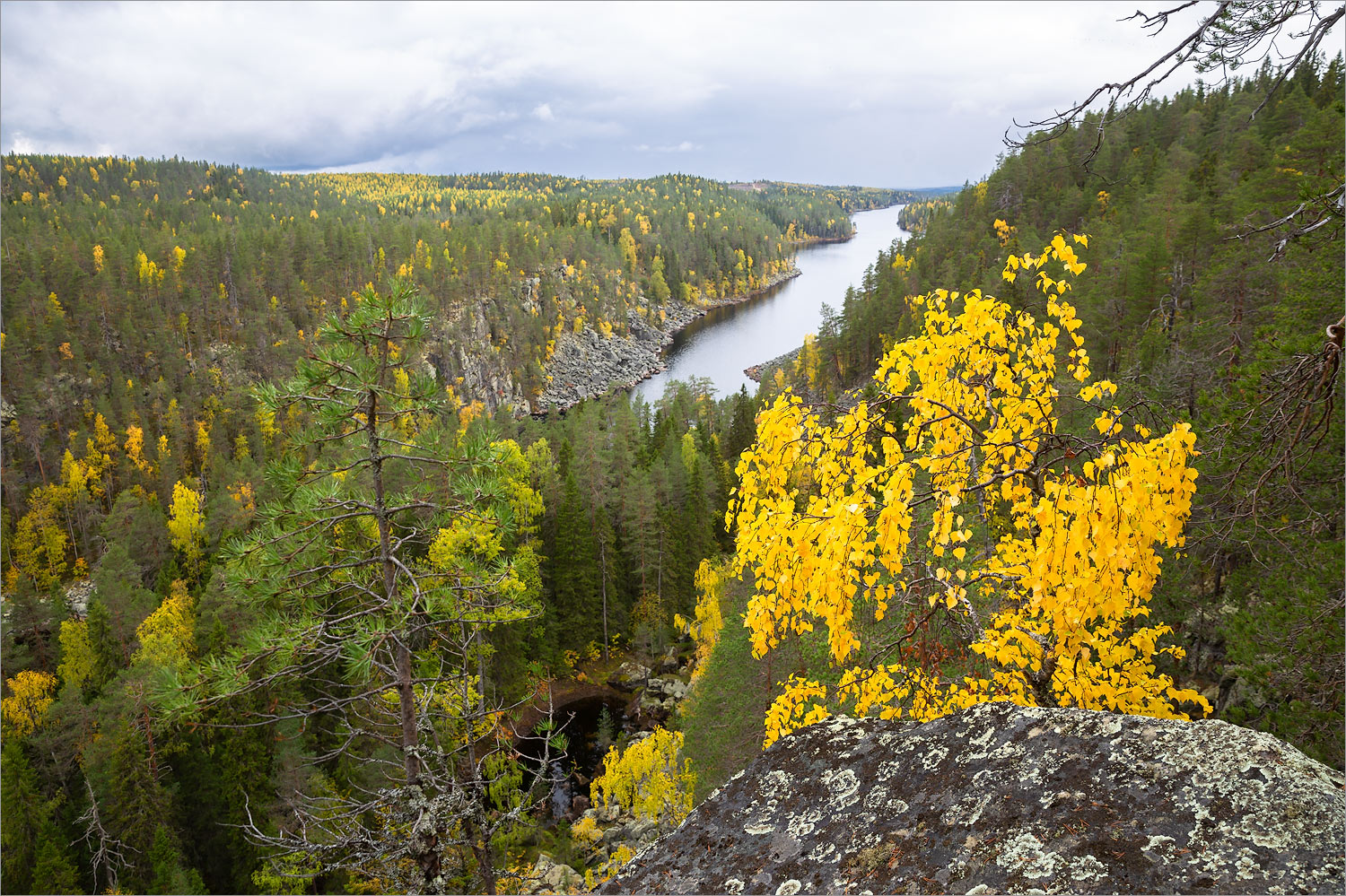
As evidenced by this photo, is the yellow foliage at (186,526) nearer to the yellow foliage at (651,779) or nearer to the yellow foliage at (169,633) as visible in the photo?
the yellow foliage at (169,633)

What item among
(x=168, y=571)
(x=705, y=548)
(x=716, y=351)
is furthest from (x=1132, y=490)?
(x=716, y=351)

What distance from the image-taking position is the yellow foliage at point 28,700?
33.8 m

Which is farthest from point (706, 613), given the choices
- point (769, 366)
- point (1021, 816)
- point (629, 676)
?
point (769, 366)

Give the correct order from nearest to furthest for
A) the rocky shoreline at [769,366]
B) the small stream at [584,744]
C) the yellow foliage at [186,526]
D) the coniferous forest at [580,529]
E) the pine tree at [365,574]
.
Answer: the coniferous forest at [580,529] < the pine tree at [365,574] < the small stream at [584,744] < the yellow foliage at [186,526] < the rocky shoreline at [769,366]

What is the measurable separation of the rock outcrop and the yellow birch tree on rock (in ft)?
2.12

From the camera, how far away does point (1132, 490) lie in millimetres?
3020

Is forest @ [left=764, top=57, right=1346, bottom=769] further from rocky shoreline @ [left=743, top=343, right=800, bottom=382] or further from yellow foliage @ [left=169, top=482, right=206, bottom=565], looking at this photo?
yellow foliage @ [left=169, top=482, right=206, bottom=565]

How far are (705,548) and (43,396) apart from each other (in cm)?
6774

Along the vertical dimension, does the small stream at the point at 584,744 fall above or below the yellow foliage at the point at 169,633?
below

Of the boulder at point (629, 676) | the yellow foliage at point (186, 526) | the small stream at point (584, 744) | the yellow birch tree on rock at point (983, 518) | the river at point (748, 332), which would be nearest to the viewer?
the yellow birch tree on rock at point (983, 518)

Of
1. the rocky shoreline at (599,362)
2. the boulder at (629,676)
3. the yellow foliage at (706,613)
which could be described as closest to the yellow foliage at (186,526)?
the boulder at (629,676)

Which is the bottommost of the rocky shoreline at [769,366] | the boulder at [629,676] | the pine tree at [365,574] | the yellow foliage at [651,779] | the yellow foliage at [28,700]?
the boulder at [629,676]

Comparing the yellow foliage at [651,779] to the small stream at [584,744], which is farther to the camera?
the small stream at [584,744]

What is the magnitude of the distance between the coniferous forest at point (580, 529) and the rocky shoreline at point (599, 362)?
63.5ft
